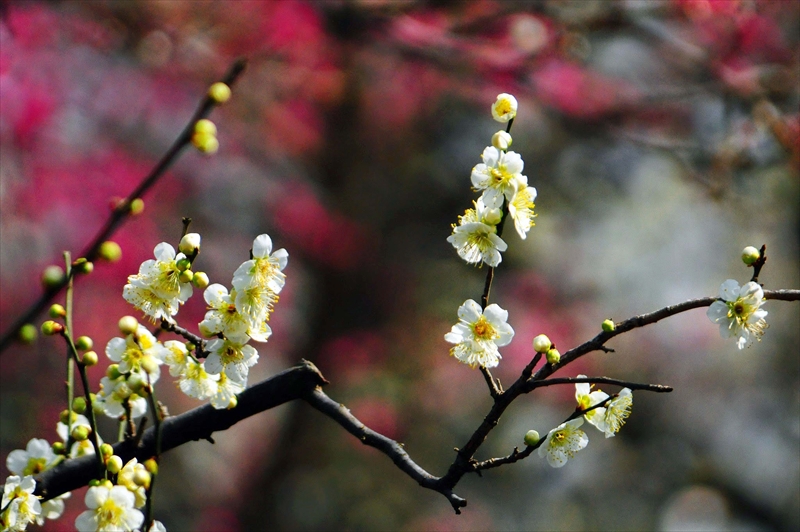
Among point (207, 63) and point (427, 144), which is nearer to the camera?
point (207, 63)

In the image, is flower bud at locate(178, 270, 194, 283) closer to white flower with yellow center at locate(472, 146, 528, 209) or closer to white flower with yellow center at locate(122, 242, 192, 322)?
white flower with yellow center at locate(122, 242, 192, 322)

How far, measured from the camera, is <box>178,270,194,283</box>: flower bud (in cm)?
75

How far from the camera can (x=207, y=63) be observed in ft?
9.12

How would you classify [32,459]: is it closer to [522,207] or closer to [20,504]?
[20,504]

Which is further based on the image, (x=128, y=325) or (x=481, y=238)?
(x=481, y=238)

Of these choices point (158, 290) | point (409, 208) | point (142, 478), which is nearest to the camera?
point (142, 478)

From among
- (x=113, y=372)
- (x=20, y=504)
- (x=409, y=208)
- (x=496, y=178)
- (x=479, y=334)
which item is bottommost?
(x=20, y=504)

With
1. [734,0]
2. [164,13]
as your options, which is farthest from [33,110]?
[734,0]

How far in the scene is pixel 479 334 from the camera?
32.4 inches

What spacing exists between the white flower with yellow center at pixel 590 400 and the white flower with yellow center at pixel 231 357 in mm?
359

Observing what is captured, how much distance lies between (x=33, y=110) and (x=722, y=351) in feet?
13.1

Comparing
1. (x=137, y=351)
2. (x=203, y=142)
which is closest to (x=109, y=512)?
(x=137, y=351)

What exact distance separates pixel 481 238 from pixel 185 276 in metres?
0.31

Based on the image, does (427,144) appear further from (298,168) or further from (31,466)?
(31,466)
